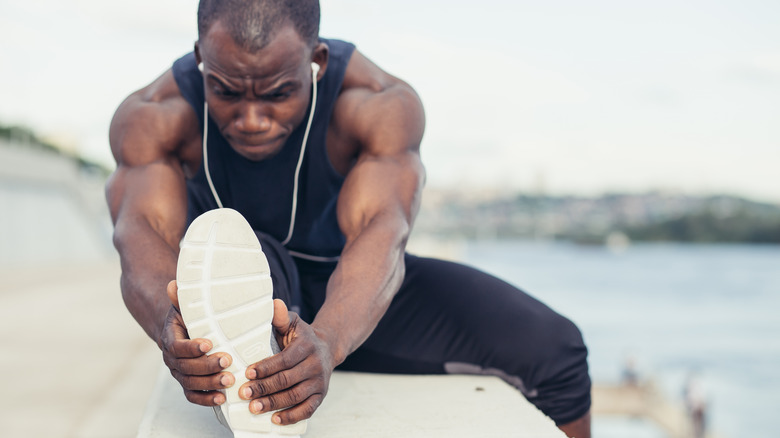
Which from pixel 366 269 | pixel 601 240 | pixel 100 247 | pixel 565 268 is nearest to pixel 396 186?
pixel 366 269

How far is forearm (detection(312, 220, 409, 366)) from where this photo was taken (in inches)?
50.0

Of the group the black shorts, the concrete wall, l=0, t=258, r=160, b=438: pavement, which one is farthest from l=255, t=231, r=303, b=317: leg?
the concrete wall

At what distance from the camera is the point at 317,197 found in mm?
1744

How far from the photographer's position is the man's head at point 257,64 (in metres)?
1.36

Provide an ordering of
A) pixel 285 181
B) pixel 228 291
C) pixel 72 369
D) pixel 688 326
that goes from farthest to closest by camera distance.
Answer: pixel 688 326 → pixel 72 369 → pixel 285 181 → pixel 228 291

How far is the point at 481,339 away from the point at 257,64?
81cm

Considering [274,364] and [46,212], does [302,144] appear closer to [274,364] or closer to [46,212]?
[274,364]

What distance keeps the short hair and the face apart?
0.05ft

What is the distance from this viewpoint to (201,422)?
4.26ft

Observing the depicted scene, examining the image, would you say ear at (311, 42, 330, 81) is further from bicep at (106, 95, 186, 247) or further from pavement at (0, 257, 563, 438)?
pavement at (0, 257, 563, 438)

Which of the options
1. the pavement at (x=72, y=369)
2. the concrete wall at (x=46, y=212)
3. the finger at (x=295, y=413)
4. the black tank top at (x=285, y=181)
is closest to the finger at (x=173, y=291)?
the finger at (x=295, y=413)

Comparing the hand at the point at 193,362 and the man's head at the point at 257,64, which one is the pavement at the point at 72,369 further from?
the hand at the point at 193,362

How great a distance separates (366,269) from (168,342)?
47 cm

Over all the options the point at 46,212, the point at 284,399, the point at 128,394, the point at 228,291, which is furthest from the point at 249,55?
the point at 46,212
